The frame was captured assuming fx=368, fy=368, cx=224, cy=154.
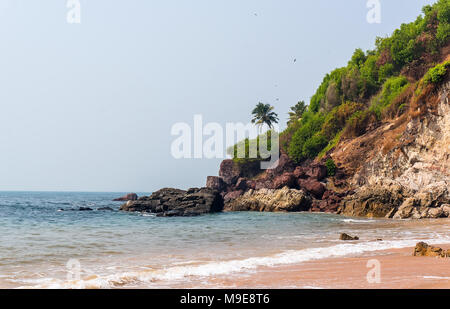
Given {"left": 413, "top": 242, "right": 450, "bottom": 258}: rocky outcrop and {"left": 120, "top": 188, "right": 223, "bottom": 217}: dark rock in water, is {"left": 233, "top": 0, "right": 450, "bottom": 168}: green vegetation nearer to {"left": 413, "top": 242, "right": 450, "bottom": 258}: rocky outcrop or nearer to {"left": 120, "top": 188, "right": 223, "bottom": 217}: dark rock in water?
{"left": 120, "top": 188, "right": 223, "bottom": 217}: dark rock in water

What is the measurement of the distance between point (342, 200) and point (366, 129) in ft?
45.2

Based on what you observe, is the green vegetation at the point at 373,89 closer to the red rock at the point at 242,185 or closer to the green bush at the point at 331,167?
the green bush at the point at 331,167

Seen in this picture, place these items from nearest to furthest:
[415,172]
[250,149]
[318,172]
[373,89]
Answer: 1. [415,172]
2. [318,172]
3. [373,89]
4. [250,149]

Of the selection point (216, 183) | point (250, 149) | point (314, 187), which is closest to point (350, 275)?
point (314, 187)

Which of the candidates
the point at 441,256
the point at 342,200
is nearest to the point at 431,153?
the point at 342,200

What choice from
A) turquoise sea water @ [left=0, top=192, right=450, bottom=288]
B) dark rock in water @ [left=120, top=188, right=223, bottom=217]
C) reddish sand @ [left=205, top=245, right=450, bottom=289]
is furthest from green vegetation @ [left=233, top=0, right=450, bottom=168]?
reddish sand @ [left=205, top=245, right=450, bottom=289]

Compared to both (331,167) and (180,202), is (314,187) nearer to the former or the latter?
(331,167)

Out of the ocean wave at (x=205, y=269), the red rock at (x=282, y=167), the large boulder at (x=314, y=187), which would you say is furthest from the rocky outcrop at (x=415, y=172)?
the ocean wave at (x=205, y=269)

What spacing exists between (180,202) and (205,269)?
112 feet

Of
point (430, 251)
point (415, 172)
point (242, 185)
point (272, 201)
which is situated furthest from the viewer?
point (242, 185)

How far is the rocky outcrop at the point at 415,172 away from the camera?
27.1m

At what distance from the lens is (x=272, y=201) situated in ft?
134
